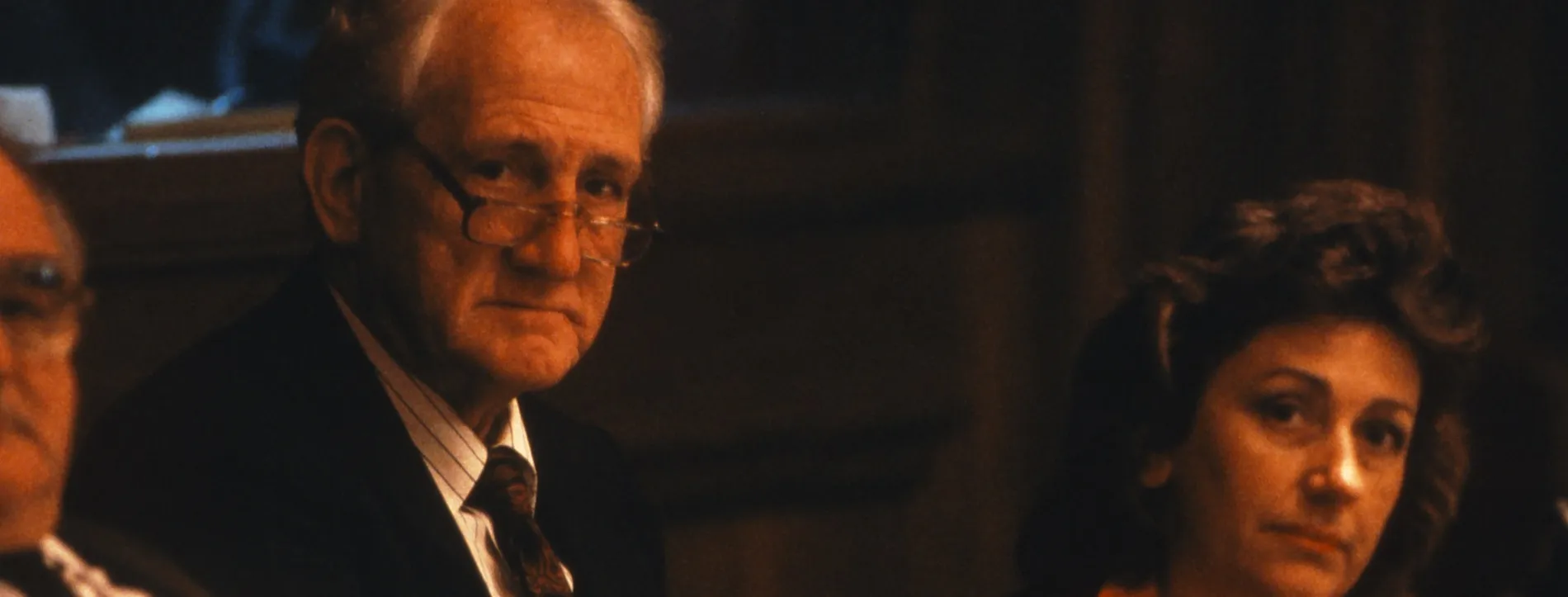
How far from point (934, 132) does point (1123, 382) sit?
2.18 ft

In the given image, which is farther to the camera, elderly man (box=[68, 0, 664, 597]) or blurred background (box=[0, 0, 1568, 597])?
blurred background (box=[0, 0, 1568, 597])

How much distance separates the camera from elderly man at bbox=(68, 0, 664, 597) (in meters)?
1.39

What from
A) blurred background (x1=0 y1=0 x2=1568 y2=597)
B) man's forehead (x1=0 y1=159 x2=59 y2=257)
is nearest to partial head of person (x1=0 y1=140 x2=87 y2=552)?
man's forehead (x1=0 y1=159 x2=59 y2=257)

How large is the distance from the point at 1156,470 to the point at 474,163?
64 cm

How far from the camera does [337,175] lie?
143 cm

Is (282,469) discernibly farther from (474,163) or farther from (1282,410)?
(1282,410)

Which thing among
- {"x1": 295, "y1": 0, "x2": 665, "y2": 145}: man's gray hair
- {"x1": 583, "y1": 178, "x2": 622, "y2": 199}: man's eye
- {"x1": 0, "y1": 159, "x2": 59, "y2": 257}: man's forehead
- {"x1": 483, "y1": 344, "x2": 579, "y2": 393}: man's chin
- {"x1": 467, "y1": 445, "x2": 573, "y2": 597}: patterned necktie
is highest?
{"x1": 295, "y1": 0, "x2": 665, "y2": 145}: man's gray hair

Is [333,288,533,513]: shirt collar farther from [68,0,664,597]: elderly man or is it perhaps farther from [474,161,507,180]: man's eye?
[474,161,507,180]: man's eye

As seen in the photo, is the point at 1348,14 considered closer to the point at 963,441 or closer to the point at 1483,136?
the point at 1483,136

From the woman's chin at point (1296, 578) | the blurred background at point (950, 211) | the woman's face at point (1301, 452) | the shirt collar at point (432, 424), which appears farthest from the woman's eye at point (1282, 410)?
the shirt collar at point (432, 424)

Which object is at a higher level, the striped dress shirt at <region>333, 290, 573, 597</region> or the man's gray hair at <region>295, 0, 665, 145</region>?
the man's gray hair at <region>295, 0, 665, 145</region>

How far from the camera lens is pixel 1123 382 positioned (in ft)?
5.45

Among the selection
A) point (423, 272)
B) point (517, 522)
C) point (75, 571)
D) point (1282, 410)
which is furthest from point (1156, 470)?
point (75, 571)

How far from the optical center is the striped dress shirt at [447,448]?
4.82ft
